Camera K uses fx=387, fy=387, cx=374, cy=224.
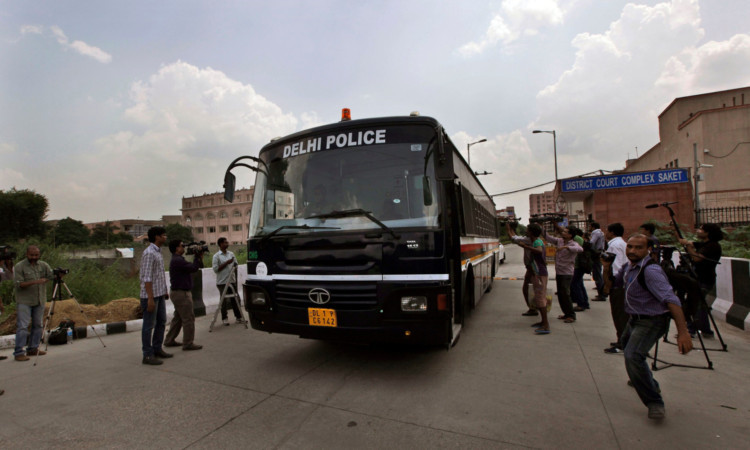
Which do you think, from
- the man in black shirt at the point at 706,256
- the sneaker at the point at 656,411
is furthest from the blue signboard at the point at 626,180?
the sneaker at the point at 656,411

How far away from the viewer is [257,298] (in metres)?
4.84

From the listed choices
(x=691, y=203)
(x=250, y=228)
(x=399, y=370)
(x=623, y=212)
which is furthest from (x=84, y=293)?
(x=691, y=203)

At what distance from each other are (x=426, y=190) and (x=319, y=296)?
1.69m

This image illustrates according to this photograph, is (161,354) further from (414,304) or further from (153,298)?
(414,304)

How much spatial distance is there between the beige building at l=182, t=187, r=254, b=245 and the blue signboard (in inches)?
3277

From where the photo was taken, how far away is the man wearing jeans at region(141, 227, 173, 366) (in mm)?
5297

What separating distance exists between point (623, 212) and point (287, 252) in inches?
1031

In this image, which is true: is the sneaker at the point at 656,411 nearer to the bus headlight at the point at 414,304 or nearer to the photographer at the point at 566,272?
the bus headlight at the point at 414,304

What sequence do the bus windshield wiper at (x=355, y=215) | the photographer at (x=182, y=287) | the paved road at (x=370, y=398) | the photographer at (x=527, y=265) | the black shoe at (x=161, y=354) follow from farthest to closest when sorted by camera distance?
the photographer at (x=527, y=265) < the photographer at (x=182, y=287) < the black shoe at (x=161, y=354) < the bus windshield wiper at (x=355, y=215) < the paved road at (x=370, y=398)

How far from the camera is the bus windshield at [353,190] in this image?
431cm

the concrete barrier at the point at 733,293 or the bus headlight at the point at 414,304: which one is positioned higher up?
the bus headlight at the point at 414,304

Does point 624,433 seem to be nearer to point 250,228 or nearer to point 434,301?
point 434,301

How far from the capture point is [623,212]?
24625 millimetres

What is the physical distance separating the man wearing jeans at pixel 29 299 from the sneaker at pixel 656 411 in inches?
300
